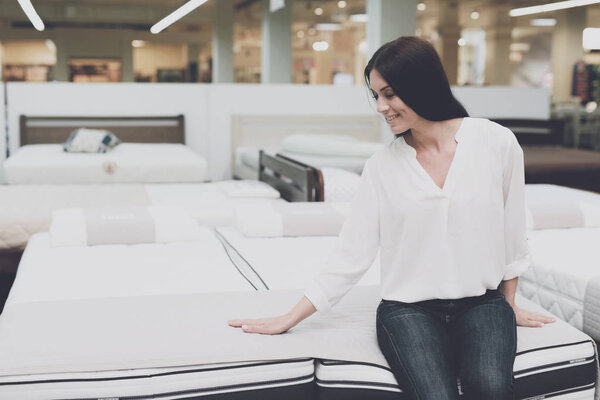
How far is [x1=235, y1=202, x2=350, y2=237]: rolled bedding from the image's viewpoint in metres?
2.84

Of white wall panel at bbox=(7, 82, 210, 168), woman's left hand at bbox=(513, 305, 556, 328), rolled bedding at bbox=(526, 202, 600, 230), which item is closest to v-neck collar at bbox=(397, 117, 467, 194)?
woman's left hand at bbox=(513, 305, 556, 328)

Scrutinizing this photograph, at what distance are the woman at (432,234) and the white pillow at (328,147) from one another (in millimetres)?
3049

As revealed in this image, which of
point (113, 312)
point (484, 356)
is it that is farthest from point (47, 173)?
point (484, 356)

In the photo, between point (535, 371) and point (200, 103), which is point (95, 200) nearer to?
point (200, 103)

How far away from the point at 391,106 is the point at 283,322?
0.57 metres

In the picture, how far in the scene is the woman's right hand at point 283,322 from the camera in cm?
161

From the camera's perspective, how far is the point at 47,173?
4.53 meters

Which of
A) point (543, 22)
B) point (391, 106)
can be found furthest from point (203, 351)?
point (543, 22)

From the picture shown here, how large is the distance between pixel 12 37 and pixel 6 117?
8270 mm

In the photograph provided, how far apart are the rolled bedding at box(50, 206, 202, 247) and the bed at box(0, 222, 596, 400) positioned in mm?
596

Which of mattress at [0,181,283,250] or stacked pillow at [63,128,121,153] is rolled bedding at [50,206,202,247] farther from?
stacked pillow at [63,128,121,153]

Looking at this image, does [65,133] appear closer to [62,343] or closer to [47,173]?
[47,173]

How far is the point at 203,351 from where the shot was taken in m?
1.51

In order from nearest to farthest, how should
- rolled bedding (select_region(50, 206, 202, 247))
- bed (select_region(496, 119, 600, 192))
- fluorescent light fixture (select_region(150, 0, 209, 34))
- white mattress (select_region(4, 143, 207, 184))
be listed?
rolled bedding (select_region(50, 206, 202, 247))
white mattress (select_region(4, 143, 207, 184))
bed (select_region(496, 119, 600, 192))
fluorescent light fixture (select_region(150, 0, 209, 34))
